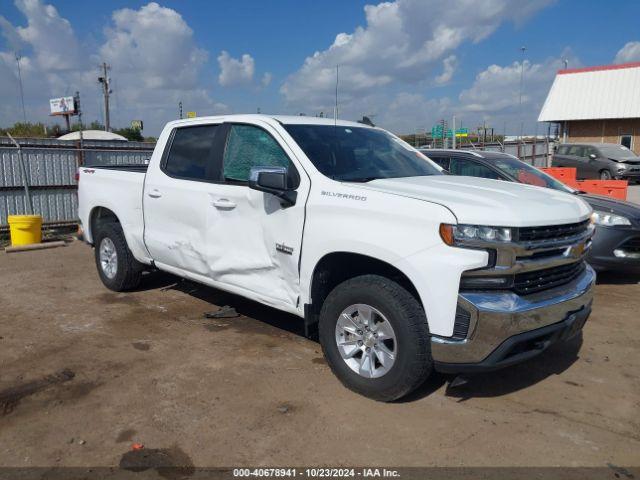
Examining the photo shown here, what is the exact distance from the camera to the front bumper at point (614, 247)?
649 centimetres

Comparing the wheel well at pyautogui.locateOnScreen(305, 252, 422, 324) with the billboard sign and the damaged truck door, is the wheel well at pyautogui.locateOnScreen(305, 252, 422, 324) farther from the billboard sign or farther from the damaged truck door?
the billboard sign

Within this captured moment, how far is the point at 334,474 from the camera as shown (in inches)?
118

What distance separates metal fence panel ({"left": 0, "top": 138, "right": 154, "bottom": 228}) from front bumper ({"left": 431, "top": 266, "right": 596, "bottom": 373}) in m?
9.14

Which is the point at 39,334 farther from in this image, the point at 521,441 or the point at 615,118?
the point at 615,118

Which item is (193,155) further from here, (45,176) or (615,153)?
(615,153)

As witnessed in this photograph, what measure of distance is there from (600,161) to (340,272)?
67.3ft

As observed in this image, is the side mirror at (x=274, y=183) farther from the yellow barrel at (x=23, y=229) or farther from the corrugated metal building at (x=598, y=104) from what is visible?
the corrugated metal building at (x=598, y=104)

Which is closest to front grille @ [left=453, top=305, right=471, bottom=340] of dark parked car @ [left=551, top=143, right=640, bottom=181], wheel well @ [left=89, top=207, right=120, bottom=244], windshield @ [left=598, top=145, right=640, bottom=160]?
wheel well @ [left=89, top=207, right=120, bottom=244]

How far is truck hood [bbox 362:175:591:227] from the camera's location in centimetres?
330

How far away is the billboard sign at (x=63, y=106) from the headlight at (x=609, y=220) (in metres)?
52.6

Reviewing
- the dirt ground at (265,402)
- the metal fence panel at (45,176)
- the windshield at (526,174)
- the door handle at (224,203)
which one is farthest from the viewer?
the metal fence panel at (45,176)

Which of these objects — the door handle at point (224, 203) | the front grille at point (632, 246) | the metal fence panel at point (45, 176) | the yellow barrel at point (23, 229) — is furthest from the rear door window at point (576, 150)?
the door handle at point (224, 203)

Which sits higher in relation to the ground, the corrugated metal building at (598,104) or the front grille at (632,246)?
the corrugated metal building at (598,104)

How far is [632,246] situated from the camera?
6.58 metres
